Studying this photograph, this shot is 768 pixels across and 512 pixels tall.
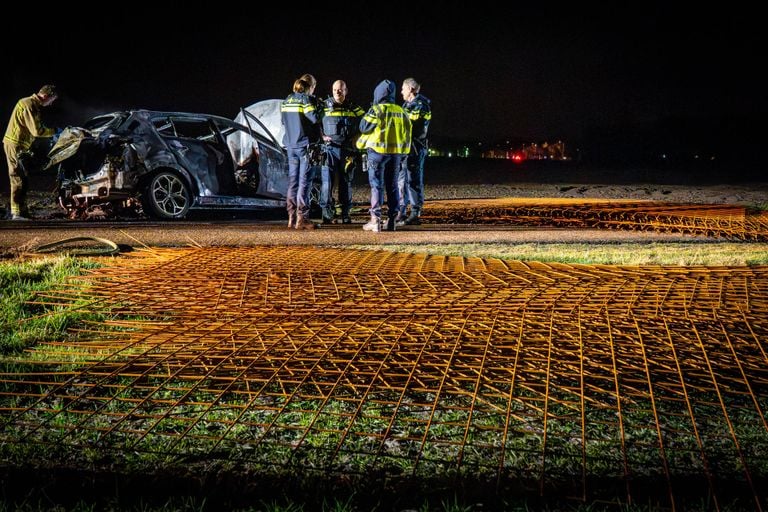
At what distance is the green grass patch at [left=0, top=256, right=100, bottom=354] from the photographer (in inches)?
151

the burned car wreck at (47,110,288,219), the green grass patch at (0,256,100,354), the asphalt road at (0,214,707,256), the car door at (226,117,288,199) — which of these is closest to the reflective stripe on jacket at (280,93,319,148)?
the car door at (226,117,288,199)

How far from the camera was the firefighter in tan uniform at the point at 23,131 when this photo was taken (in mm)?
9828

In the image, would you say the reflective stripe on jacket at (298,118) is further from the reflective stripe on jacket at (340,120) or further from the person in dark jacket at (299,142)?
the reflective stripe on jacket at (340,120)

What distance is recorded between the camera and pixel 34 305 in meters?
4.62

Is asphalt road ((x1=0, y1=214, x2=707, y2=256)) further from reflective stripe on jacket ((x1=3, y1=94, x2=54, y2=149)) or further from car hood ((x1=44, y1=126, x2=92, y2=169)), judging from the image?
reflective stripe on jacket ((x1=3, y1=94, x2=54, y2=149))

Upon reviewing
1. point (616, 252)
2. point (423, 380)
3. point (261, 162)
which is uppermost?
point (261, 162)

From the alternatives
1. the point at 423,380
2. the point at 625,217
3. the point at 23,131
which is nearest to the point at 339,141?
the point at 625,217

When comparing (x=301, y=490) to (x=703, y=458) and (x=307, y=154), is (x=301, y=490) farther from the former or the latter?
(x=307, y=154)

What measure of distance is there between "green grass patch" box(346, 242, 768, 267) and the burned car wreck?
9.64ft

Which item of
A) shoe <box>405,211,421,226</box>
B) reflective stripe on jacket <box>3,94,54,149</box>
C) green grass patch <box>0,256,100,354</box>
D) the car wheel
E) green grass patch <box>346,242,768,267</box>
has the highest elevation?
reflective stripe on jacket <box>3,94,54,149</box>

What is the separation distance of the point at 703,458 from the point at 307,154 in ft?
24.0

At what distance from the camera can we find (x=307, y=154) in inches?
355

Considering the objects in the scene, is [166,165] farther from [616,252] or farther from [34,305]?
[616,252]

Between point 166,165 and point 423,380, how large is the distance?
702cm
